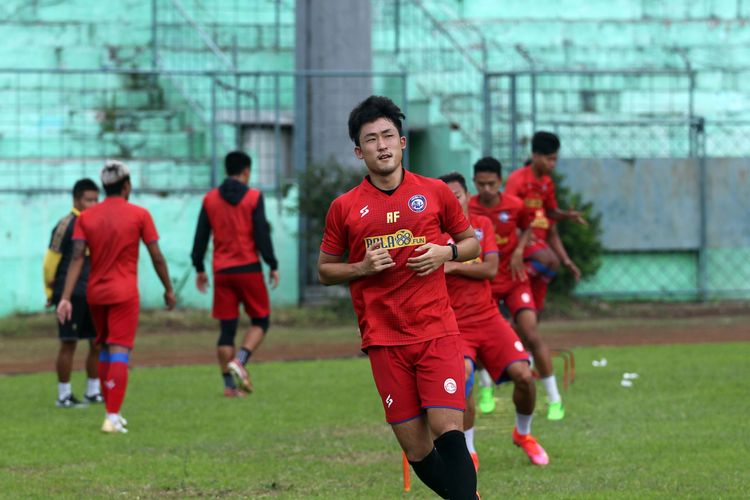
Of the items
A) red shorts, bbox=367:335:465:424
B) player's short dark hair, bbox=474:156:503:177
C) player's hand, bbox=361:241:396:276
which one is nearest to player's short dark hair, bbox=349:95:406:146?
player's hand, bbox=361:241:396:276

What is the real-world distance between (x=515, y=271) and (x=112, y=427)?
3.70 meters

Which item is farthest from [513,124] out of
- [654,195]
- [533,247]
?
[533,247]

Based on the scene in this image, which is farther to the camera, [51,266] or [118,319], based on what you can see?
[51,266]

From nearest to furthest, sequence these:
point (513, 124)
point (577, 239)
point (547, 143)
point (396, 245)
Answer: point (396, 245), point (547, 143), point (577, 239), point (513, 124)

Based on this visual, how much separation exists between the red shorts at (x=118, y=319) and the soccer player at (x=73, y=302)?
1691 mm

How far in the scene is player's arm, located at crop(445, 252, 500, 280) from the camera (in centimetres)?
908

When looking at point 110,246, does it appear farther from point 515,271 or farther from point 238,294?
point 515,271

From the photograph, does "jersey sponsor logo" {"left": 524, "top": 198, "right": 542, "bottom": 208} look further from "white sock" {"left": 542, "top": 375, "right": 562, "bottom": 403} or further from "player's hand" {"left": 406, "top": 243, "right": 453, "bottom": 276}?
"player's hand" {"left": 406, "top": 243, "right": 453, "bottom": 276}

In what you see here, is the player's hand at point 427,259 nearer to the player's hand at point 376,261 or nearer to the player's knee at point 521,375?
the player's hand at point 376,261

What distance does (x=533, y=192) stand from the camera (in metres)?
12.9

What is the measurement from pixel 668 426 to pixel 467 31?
17.4m

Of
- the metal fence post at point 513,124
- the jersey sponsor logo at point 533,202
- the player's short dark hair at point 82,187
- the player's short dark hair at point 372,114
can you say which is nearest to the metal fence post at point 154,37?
the metal fence post at point 513,124

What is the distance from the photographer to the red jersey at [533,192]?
42.2ft

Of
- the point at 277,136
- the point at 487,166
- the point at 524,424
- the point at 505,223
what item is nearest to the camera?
the point at 524,424
